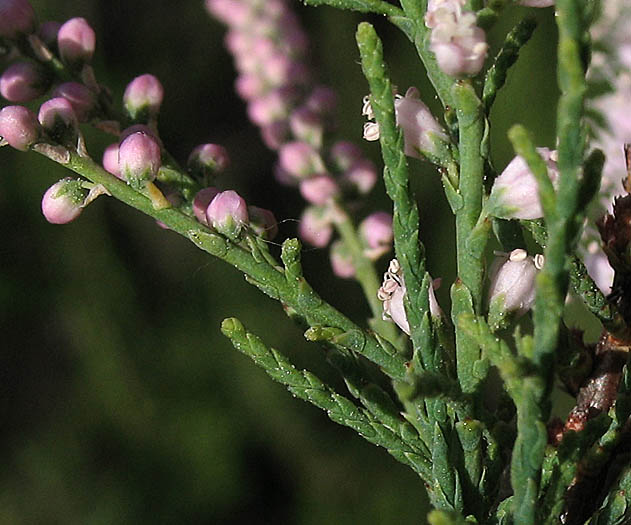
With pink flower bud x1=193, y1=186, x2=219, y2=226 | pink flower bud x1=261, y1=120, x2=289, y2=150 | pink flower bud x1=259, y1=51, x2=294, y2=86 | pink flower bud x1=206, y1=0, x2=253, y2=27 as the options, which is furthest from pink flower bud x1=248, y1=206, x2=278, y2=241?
pink flower bud x1=206, y1=0, x2=253, y2=27

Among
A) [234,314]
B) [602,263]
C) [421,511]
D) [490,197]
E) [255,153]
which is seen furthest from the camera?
[255,153]

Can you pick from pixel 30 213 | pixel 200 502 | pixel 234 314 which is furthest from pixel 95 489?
pixel 30 213

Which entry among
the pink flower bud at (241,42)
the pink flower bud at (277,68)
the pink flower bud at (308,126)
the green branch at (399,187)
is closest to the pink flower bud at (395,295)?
the green branch at (399,187)

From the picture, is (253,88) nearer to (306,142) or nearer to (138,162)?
(306,142)

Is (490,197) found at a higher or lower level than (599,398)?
higher

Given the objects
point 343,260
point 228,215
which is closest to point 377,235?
point 343,260

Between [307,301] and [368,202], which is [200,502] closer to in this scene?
[368,202]
